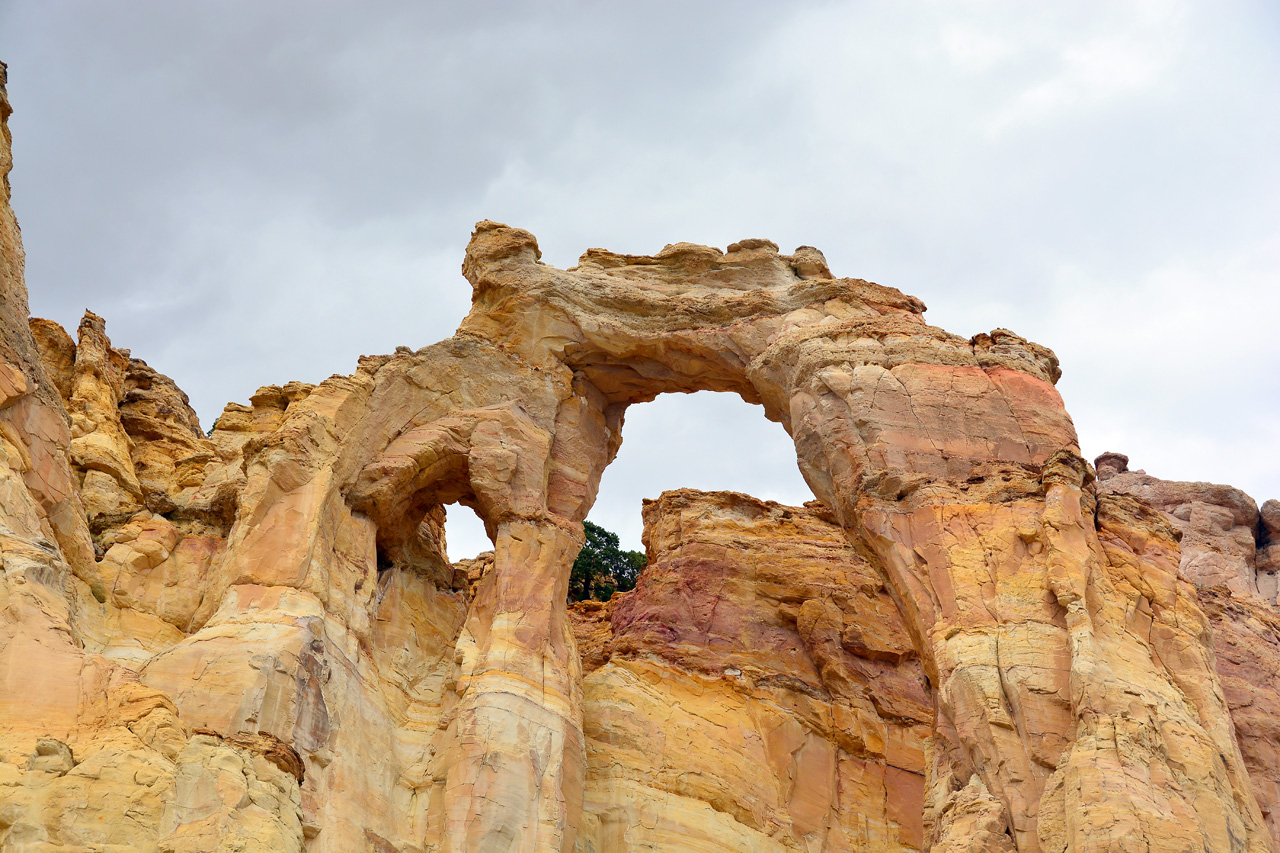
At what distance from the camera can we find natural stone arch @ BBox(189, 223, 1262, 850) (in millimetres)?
18828

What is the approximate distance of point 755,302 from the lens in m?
27.7

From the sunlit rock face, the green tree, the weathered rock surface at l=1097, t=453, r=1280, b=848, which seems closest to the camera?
the sunlit rock face

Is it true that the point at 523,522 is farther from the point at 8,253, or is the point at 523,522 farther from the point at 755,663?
the point at 8,253

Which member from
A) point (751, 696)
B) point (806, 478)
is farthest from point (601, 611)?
point (806, 478)

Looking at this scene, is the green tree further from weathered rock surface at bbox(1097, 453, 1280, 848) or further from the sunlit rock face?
weathered rock surface at bbox(1097, 453, 1280, 848)

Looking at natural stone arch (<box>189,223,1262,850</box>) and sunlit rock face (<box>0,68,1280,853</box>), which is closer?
sunlit rock face (<box>0,68,1280,853</box>)

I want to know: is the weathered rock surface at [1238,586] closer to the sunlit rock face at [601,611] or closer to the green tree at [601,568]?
the sunlit rock face at [601,611]

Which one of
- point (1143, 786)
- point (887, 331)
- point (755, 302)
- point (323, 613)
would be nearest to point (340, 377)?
point (323, 613)

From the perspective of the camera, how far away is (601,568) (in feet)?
128

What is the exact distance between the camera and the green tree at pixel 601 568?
3803cm

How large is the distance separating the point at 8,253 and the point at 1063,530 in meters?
17.2

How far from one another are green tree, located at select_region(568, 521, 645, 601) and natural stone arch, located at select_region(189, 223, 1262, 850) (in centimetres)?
1003

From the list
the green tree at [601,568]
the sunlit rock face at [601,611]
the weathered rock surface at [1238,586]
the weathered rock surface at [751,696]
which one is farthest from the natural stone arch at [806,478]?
the green tree at [601,568]

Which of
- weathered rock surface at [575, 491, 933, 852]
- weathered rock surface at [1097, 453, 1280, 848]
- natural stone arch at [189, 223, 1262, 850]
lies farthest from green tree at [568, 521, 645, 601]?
weathered rock surface at [1097, 453, 1280, 848]
